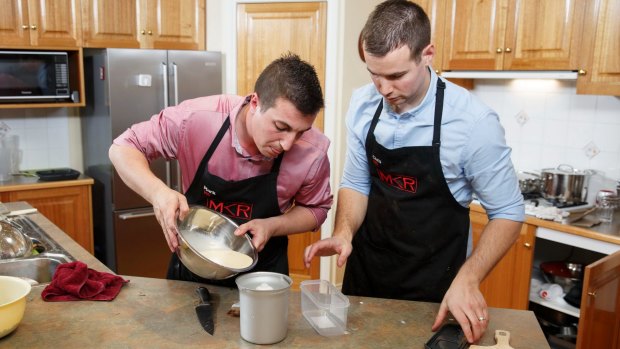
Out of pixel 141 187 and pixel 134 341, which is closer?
pixel 134 341

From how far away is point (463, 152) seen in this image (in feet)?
5.53

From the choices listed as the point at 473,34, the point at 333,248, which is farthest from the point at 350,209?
the point at 473,34

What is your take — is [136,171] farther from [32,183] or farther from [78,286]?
[32,183]

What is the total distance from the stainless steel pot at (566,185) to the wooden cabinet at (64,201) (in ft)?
9.07

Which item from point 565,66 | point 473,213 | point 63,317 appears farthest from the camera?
point 473,213

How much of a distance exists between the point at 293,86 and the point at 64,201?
2.59m

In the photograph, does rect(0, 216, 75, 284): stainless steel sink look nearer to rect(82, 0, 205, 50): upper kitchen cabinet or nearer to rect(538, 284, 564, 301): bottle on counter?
rect(82, 0, 205, 50): upper kitchen cabinet

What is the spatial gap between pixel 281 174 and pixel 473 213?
1.74 metres

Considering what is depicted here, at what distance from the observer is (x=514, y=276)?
A: 2.96m

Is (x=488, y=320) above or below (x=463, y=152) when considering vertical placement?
below

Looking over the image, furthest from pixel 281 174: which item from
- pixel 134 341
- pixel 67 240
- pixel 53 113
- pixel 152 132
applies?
pixel 53 113

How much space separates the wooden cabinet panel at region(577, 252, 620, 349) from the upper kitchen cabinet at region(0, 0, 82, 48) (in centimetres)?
310

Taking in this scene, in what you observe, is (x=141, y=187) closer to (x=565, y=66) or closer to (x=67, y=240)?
(x=67, y=240)

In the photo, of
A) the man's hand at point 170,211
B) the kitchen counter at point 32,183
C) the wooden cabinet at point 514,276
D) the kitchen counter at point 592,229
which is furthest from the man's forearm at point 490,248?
the kitchen counter at point 32,183
